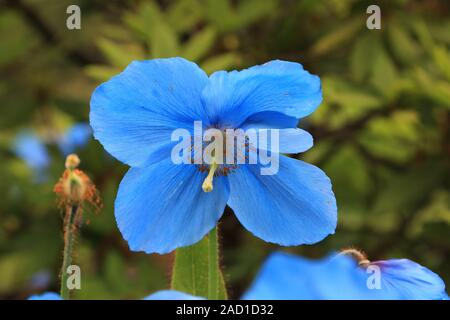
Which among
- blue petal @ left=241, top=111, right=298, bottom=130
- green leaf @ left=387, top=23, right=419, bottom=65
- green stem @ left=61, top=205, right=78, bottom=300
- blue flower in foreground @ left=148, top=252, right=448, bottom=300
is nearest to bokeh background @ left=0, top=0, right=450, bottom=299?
green leaf @ left=387, top=23, right=419, bottom=65

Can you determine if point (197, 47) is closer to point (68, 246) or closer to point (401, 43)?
point (401, 43)

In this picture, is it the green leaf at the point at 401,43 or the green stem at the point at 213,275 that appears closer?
the green stem at the point at 213,275

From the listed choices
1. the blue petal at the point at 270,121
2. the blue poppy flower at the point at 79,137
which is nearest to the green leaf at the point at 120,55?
the blue poppy flower at the point at 79,137

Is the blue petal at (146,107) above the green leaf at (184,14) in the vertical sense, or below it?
below

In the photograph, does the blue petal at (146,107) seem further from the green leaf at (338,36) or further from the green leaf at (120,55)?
the green leaf at (338,36)

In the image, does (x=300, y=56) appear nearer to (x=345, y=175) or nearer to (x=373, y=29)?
(x=373, y=29)

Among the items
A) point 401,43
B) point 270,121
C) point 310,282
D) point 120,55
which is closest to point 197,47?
point 120,55

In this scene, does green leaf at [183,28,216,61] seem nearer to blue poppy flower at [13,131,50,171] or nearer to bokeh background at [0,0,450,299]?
bokeh background at [0,0,450,299]
